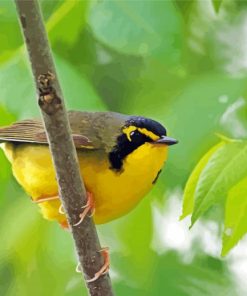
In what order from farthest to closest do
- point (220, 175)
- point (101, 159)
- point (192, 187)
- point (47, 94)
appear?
point (101, 159)
point (192, 187)
point (220, 175)
point (47, 94)

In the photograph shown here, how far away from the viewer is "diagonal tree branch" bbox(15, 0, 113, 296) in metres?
0.87

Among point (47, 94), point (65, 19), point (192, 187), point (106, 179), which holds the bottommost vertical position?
point (106, 179)

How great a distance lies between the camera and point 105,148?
155cm

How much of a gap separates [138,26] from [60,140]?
1.71 feet

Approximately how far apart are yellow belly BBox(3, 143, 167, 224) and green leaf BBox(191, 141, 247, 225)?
12.3 inches

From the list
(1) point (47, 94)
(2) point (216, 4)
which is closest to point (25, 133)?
(2) point (216, 4)

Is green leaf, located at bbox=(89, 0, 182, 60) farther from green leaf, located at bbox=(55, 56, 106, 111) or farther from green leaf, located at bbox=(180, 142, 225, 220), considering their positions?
green leaf, located at bbox=(180, 142, 225, 220)

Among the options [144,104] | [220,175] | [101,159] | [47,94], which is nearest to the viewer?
[47,94]

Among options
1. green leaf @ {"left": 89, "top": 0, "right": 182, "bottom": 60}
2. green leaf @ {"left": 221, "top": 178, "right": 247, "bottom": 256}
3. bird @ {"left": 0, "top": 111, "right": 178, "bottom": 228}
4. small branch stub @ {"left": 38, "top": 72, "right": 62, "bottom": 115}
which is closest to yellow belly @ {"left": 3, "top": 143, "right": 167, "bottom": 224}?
bird @ {"left": 0, "top": 111, "right": 178, "bottom": 228}

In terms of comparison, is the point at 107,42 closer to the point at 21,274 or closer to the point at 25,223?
the point at 25,223

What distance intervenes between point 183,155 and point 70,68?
0.24m

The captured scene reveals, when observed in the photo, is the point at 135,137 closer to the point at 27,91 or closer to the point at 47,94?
the point at 27,91

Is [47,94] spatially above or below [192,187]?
above

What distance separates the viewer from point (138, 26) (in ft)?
4.85
